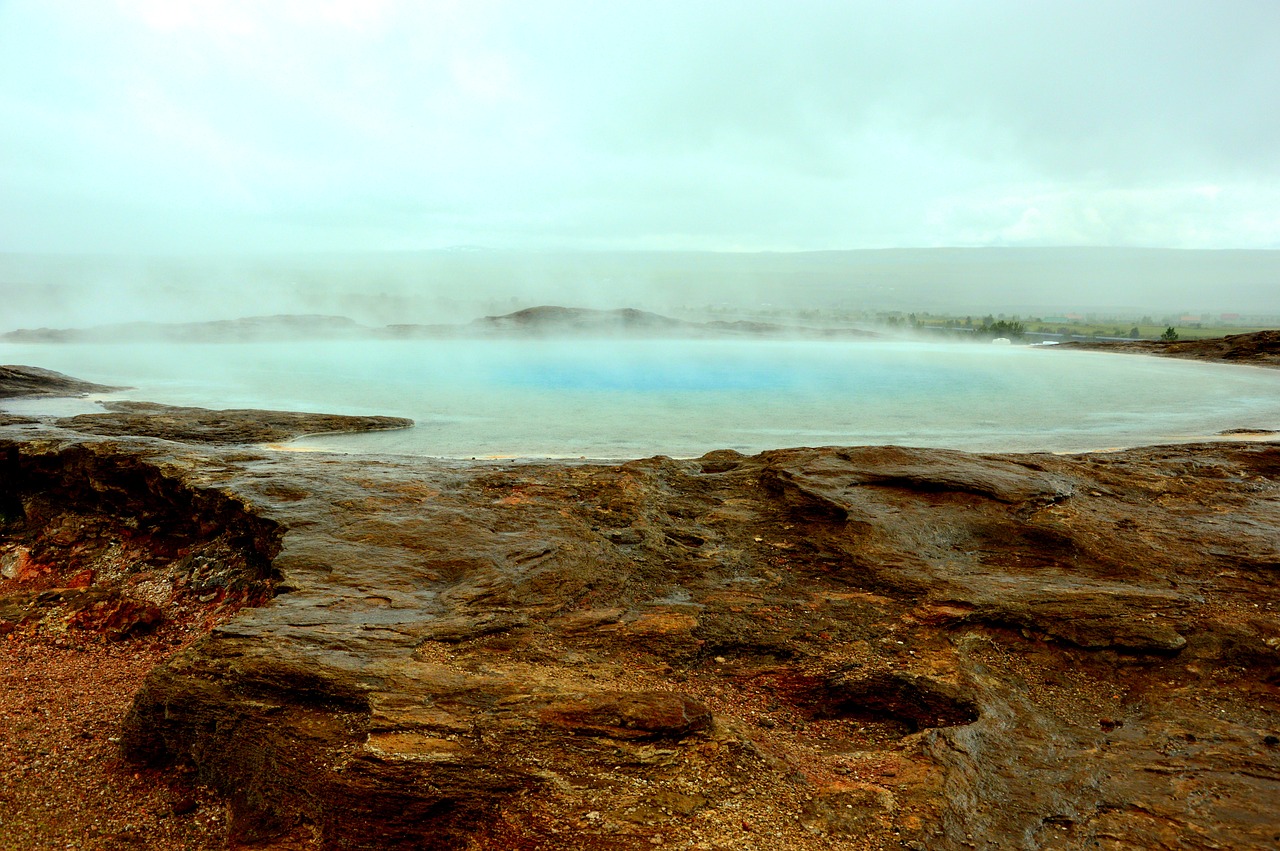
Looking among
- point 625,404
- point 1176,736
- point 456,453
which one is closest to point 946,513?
point 1176,736

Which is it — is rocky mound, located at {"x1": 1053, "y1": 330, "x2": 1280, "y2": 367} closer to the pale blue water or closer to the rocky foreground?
the pale blue water

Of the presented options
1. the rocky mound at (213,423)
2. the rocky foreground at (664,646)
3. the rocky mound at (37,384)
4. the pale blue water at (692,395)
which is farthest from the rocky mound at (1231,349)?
the rocky mound at (37,384)

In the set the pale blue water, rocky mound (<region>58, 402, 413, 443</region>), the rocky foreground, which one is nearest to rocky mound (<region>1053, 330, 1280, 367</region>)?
the pale blue water

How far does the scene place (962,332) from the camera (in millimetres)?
49156

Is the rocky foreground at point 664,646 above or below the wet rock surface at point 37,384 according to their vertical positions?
below

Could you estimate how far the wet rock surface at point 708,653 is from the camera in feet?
10.0

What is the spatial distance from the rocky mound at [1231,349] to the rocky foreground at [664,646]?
25084 millimetres

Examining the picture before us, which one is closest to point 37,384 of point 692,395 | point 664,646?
point 692,395

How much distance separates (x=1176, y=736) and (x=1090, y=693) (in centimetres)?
46

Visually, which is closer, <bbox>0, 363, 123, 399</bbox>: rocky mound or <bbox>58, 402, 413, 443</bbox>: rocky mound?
<bbox>58, 402, 413, 443</bbox>: rocky mound

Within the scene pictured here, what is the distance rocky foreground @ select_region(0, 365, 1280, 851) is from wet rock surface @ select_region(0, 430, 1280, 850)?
0.02 meters

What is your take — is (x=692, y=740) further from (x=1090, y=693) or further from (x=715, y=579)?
(x=1090, y=693)

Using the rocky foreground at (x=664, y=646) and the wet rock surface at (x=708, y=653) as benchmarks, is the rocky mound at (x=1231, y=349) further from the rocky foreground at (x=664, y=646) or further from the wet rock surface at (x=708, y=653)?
the wet rock surface at (x=708, y=653)

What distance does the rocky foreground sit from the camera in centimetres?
307
